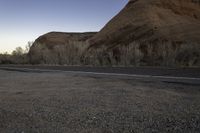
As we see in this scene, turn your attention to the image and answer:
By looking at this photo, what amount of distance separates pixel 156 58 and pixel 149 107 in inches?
1165

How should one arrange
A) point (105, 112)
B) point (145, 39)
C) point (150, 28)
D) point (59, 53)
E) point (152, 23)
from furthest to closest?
point (152, 23) → point (150, 28) → point (145, 39) → point (59, 53) → point (105, 112)

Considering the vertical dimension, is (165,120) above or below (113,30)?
below

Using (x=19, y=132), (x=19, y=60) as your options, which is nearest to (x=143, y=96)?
(x=19, y=132)

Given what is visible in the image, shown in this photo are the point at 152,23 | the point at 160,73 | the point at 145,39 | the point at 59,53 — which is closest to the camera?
the point at 160,73

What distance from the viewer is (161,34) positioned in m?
52.8

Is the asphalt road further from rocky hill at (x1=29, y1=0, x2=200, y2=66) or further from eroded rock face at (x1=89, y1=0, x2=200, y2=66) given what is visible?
eroded rock face at (x1=89, y1=0, x2=200, y2=66)

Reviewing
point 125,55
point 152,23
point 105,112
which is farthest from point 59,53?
point 105,112

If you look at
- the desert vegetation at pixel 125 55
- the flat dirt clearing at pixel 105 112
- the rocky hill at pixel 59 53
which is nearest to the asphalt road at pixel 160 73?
the flat dirt clearing at pixel 105 112

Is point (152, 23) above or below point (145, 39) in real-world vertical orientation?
above

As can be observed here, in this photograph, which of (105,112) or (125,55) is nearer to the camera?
(105,112)

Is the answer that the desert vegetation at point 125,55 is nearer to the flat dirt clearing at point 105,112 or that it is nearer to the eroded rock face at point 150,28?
the eroded rock face at point 150,28

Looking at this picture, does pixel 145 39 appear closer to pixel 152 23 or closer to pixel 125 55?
pixel 152 23

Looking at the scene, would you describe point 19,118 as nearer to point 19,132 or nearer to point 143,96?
point 19,132

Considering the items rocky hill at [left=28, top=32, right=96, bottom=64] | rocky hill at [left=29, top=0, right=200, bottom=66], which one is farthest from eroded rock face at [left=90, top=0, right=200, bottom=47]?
rocky hill at [left=28, top=32, right=96, bottom=64]
